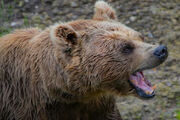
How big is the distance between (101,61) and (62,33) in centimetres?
59

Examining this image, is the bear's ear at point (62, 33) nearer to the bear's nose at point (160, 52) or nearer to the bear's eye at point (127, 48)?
the bear's eye at point (127, 48)

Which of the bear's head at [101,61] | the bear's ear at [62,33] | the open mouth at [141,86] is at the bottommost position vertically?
the open mouth at [141,86]

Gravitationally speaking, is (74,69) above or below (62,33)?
below

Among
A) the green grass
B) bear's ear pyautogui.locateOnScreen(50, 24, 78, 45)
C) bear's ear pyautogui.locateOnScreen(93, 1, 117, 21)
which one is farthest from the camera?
the green grass

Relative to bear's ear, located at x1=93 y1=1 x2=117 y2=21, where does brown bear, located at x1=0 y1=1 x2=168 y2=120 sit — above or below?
below

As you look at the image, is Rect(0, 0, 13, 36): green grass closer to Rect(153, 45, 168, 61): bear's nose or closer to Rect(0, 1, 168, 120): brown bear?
Rect(0, 1, 168, 120): brown bear

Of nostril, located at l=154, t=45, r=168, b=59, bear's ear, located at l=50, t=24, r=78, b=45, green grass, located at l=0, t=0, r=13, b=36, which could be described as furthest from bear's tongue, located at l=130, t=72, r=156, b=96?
green grass, located at l=0, t=0, r=13, b=36

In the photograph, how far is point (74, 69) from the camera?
16.0ft

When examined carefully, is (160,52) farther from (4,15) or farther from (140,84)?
(4,15)

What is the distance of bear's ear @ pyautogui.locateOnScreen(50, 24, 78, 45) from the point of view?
485 cm

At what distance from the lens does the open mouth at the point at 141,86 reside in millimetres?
4898

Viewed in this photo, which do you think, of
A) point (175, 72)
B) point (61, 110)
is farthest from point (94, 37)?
point (175, 72)

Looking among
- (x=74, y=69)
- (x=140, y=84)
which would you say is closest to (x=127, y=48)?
(x=140, y=84)

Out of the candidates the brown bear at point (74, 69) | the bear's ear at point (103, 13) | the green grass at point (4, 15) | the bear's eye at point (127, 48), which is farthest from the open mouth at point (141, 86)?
the green grass at point (4, 15)
